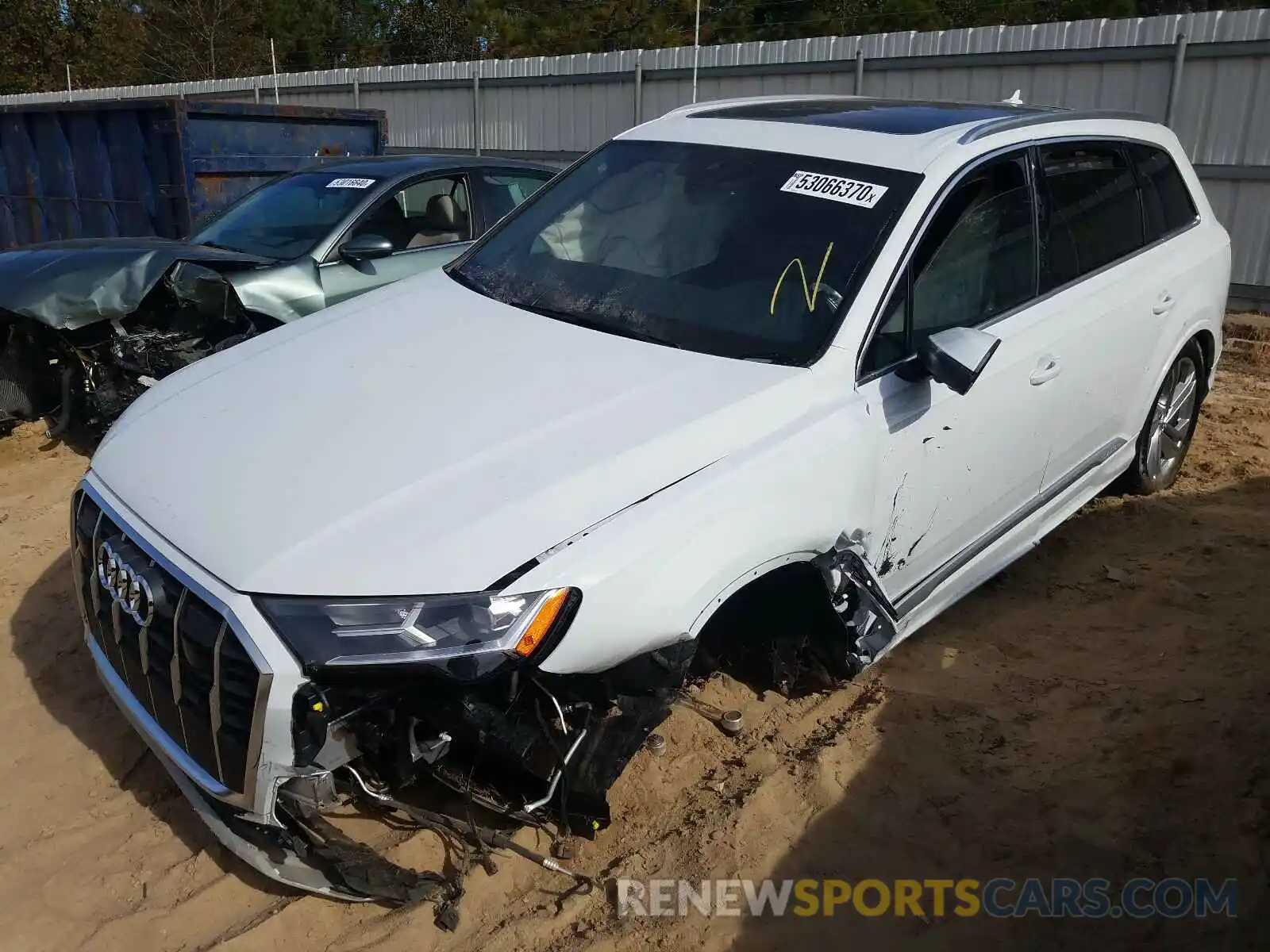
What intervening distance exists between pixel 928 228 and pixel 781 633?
4.40ft

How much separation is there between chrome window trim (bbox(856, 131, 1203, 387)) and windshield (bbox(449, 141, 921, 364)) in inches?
3.6

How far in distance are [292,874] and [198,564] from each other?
79cm

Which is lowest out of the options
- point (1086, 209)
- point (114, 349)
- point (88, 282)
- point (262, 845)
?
point (262, 845)

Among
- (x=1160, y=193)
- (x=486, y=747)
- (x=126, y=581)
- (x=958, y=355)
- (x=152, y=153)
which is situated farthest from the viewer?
(x=152, y=153)

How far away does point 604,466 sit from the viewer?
260 centimetres

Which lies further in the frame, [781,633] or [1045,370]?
[1045,370]

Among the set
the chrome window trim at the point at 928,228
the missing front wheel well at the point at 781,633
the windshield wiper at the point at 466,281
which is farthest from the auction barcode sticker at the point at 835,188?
the missing front wheel well at the point at 781,633

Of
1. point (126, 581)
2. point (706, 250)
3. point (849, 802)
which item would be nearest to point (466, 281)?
point (706, 250)

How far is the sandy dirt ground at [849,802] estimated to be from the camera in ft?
8.89

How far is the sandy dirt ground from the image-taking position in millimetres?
2709

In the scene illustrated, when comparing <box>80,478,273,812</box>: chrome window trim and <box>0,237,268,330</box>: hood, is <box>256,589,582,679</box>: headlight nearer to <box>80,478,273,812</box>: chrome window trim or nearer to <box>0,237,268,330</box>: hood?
<box>80,478,273,812</box>: chrome window trim

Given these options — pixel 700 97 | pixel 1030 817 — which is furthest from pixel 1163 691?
pixel 700 97

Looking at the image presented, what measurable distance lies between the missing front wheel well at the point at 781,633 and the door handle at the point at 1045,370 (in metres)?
1.25

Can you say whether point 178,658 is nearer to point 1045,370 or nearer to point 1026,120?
point 1045,370
